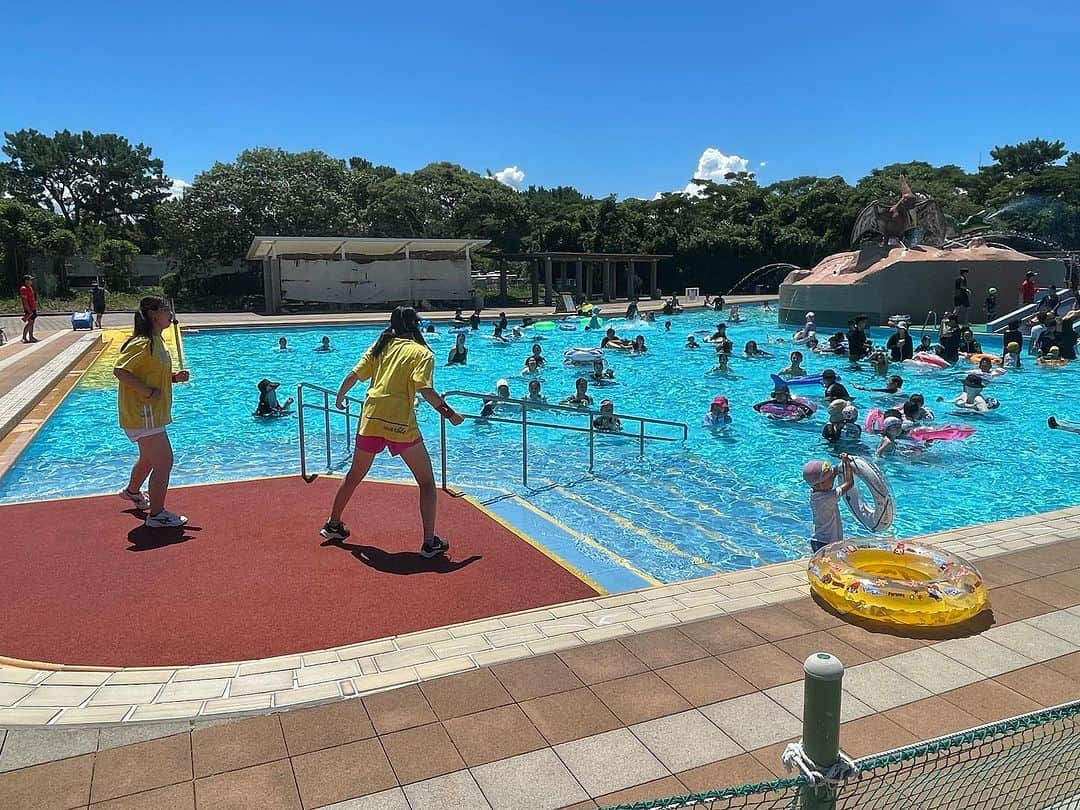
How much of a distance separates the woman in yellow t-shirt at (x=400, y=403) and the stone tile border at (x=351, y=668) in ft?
4.07

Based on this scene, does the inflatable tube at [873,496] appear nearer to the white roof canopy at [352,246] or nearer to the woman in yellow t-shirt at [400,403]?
the woman in yellow t-shirt at [400,403]

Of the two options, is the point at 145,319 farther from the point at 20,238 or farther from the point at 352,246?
the point at 20,238

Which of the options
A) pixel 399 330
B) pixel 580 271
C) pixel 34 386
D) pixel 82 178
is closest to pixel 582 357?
pixel 34 386

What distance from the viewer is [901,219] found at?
2877cm

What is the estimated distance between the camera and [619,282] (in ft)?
157

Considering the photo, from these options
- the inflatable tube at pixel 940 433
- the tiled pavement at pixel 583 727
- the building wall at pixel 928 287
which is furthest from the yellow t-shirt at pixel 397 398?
the building wall at pixel 928 287

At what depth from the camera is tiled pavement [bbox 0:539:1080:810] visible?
2.87m

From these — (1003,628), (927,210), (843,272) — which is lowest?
(1003,628)

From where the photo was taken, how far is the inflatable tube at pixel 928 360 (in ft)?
60.5

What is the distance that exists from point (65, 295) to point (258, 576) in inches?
1554

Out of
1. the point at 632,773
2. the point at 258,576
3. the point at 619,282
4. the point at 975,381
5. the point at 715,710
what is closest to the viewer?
the point at 632,773

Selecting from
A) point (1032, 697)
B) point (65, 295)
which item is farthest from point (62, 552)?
point (65, 295)

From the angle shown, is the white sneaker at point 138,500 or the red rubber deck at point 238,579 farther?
the white sneaker at point 138,500

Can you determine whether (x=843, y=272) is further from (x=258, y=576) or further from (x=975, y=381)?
(x=258, y=576)
